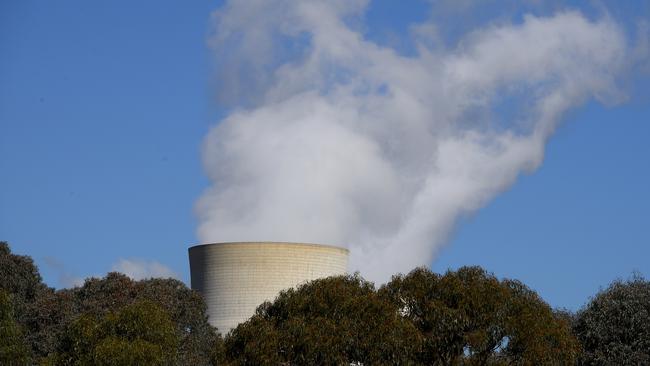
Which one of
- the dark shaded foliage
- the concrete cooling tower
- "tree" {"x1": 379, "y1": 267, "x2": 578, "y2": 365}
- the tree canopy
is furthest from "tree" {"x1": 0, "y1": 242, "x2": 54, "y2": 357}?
"tree" {"x1": 379, "y1": 267, "x2": 578, "y2": 365}

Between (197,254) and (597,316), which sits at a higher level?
(197,254)

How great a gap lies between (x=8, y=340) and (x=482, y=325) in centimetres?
1953

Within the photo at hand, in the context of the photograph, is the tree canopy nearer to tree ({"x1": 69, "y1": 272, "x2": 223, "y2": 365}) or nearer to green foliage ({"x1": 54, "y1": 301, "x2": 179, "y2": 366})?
green foliage ({"x1": 54, "y1": 301, "x2": 179, "y2": 366})

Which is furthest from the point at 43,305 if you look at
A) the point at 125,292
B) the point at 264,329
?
the point at 264,329

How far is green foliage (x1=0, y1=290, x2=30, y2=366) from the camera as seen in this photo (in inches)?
1903

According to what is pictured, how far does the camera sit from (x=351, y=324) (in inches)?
1703

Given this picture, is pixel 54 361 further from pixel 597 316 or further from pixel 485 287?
pixel 597 316

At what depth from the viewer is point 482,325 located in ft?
145

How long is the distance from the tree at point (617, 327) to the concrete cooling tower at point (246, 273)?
28724 millimetres

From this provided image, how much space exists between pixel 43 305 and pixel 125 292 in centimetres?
470

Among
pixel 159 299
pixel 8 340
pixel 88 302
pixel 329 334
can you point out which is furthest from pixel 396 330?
pixel 88 302

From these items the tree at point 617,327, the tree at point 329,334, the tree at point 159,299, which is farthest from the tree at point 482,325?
the tree at point 159,299

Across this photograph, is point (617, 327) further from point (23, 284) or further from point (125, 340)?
point (23, 284)

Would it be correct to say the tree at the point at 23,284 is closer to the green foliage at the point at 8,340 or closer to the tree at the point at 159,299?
the tree at the point at 159,299
